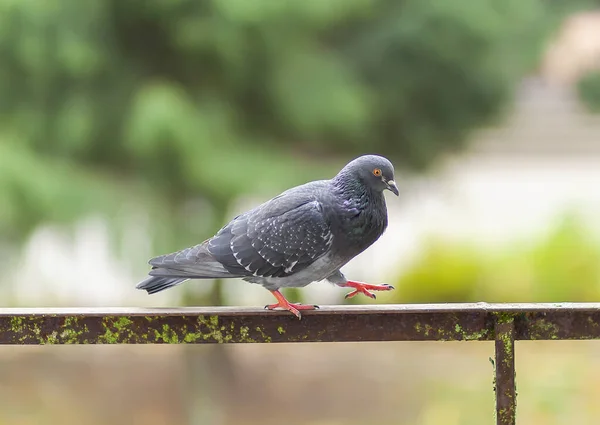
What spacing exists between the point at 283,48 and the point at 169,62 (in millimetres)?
644

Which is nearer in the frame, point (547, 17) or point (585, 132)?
point (547, 17)

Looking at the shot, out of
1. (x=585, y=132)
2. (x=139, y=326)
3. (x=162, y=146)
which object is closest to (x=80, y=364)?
(x=162, y=146)

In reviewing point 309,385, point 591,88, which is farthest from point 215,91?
point 591,88

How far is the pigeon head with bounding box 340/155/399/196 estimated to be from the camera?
200cm

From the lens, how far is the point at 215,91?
14.7 feet

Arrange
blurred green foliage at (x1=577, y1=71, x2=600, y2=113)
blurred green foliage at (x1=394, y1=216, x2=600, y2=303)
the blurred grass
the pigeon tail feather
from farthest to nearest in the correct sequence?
blurred green foliage at (x1=577, y1=71, x2=600, y2=113), blurred green foliage at (x1=394, y1=216, x2=600, y2=303), the blurred grass, the pigeon tail feather

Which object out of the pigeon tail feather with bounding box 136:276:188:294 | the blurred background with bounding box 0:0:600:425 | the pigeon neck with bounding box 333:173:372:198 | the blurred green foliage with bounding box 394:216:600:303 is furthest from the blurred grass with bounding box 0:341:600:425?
the pigeon neck with bounding box 333:173:372:198

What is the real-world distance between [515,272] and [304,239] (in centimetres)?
454

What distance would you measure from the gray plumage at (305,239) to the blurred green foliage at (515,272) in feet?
13.9

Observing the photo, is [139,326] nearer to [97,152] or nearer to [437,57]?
[97,152]

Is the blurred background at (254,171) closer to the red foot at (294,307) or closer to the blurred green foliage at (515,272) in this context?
the blurred green foliage at (515,272)

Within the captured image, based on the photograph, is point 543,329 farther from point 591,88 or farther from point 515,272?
point 591,88

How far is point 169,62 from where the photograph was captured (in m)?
4.52

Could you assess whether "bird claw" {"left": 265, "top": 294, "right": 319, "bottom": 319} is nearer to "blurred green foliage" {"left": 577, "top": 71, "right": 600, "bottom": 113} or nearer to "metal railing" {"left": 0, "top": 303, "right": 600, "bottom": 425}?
"metal railing" {"left": 0, "top": 303, "right": 600, "bottom": 425}
